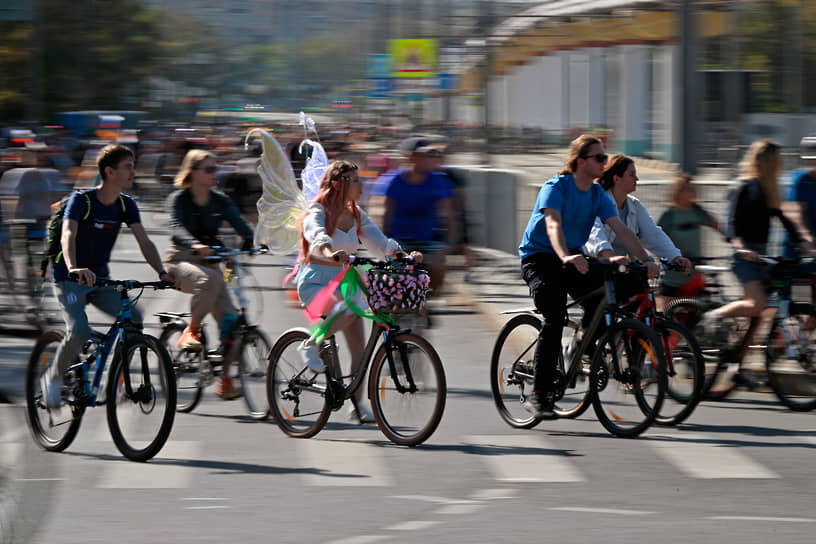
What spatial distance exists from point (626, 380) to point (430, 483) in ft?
5.51

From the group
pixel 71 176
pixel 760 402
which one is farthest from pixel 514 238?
pixel 71 176

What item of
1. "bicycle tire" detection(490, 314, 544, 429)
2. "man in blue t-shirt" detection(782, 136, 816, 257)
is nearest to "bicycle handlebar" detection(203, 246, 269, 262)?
"bicycle tire" detection(490, 314, 544, 429)

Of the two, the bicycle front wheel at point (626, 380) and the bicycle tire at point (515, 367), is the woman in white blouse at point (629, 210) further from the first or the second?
the bicycle front wheel at point (626, 380)

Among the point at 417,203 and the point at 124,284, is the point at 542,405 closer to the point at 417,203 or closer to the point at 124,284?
the point at 124,284

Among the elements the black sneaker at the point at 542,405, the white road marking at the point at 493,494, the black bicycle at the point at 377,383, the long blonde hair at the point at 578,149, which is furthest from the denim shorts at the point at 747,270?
the white road marking at the point at 493,494

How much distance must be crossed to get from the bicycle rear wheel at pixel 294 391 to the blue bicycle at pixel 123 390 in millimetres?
836

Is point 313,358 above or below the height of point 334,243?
below

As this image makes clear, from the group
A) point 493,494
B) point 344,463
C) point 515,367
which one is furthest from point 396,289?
point 493,494

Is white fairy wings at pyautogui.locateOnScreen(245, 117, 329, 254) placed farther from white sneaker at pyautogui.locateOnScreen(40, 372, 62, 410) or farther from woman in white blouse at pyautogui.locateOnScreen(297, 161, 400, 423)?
white sneaker at pyautogui.locateOnScreen(40, 372, 62, 410)

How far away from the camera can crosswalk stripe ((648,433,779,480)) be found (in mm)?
7012

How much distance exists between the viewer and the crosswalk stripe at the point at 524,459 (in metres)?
6.98

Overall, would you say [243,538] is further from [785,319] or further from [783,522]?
[785,319]

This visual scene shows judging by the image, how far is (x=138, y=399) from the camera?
741 centimetres

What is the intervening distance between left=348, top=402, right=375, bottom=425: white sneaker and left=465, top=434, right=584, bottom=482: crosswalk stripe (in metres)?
0.69
